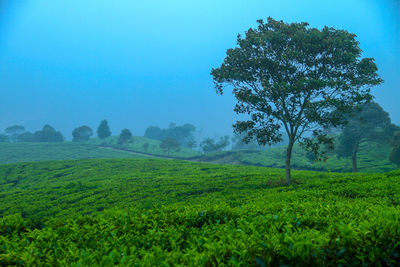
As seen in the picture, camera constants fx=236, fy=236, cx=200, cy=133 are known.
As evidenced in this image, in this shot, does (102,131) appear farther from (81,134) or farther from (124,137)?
(81,134)

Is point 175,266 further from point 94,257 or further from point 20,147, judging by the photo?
point 20,147

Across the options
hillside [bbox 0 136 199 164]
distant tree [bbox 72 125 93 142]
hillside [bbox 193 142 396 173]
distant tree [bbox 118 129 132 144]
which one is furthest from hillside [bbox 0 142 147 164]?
hillside [bbox 193 142 396 173]

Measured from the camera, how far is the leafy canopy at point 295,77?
1830cm

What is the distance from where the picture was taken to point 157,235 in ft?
15.7

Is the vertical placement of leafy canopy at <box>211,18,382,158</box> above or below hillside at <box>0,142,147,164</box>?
above

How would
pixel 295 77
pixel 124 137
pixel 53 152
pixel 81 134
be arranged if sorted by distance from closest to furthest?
pixel 295 77 → pixel 53 152 → pixel 124 137 → pixel 81 134

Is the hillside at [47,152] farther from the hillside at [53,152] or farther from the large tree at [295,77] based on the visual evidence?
the large tree at [295,77]

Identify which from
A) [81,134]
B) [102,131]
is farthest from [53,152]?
[81,134]

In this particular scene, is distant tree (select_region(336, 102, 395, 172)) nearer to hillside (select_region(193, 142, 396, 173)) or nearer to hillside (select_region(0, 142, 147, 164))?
hillside (select_region(193, 142, 396, 173))

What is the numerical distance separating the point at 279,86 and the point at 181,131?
484 feet

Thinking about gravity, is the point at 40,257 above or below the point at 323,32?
below

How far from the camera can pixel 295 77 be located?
64.7ft

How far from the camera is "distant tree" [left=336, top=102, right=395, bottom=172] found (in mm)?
45006

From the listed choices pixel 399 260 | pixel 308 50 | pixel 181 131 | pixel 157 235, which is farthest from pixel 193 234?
pixel 181 131
